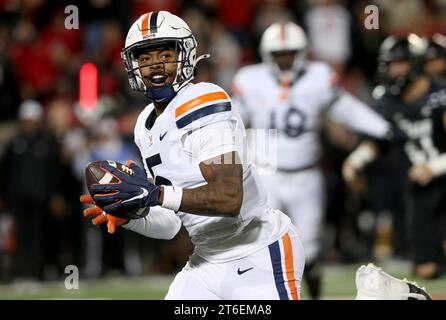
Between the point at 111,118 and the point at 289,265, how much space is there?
562cm

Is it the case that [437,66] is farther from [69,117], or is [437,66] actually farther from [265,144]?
[69,117]

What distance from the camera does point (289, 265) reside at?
4301 millimetres

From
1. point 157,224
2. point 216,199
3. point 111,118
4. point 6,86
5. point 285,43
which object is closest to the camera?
point 216,199

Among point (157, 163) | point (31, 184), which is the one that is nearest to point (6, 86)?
point (31, 184)

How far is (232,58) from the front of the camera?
35.6ft

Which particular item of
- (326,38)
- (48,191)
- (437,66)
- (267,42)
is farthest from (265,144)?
(326,38)

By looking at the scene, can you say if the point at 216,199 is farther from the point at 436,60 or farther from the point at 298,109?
the point at 436,60

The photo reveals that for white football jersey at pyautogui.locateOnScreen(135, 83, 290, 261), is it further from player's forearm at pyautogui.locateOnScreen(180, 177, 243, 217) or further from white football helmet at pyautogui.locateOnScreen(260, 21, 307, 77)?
white football helmet at pyautogui.locateOnScreen(260, 21, 307, 77)

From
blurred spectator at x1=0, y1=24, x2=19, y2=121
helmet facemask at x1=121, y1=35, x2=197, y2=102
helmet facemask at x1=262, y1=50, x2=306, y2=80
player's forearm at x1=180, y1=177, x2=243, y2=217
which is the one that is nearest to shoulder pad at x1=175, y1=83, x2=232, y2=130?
helmet facemask at x1=121, y1=35, x2=197, y2=102

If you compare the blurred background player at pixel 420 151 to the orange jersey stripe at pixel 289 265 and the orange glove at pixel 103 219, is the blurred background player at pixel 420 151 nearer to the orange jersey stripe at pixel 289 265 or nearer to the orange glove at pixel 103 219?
the orange jersey stripe at pixel 289 265

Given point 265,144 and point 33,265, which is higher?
point 265,144

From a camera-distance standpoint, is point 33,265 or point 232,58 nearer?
point 33,265
